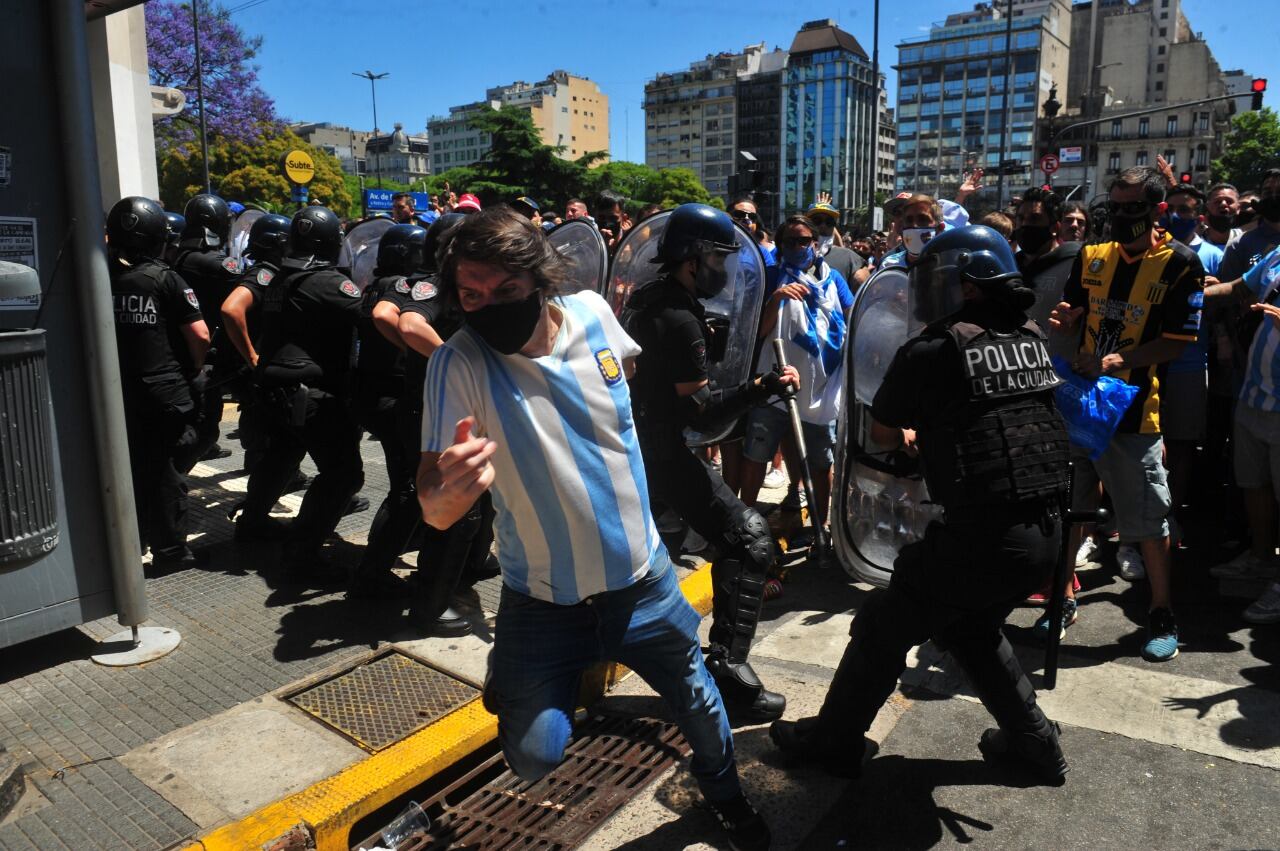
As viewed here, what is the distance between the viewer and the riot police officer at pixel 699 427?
351cm

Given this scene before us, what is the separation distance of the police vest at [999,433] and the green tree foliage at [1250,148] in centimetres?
7522

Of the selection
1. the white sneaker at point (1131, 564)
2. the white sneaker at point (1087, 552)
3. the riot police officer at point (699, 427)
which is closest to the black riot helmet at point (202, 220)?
the riot police officer at point (699, 427)

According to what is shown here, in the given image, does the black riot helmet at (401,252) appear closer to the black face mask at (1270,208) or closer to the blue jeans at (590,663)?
the blue jeans at (590,663)

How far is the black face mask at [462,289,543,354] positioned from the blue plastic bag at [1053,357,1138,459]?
270cm

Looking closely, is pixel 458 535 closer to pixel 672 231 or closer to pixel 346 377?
pixel 346 377

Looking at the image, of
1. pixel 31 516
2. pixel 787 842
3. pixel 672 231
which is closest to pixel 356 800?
pixel 787 842

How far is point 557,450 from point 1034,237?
3.99m

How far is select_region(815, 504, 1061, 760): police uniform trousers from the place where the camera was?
2.78m

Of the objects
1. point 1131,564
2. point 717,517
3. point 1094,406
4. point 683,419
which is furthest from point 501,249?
point 1131,564

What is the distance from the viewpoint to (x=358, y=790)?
2.91 meters

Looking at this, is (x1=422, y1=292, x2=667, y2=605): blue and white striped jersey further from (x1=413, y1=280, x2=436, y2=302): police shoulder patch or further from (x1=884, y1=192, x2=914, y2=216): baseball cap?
(x1=884, y1=192, x2=914, y2=216): baseball cap

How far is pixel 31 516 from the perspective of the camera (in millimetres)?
3439

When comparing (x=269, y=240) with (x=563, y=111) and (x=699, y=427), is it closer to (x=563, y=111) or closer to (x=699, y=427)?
(x=699, y=427)

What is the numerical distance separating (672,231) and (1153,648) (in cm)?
282
